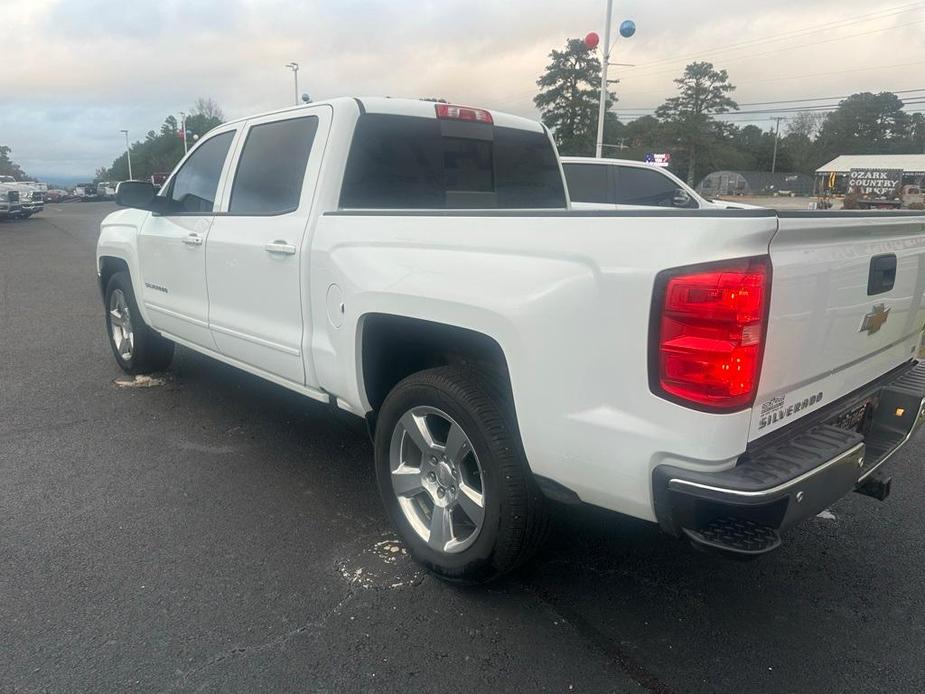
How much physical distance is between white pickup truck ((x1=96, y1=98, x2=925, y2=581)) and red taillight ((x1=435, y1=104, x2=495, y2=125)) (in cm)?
1

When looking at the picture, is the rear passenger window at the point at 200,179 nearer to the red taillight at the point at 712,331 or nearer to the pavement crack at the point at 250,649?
the pavement crack at the point at 250,649

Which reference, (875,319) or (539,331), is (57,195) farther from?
(875,319)

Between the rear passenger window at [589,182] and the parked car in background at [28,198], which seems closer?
the rear passenger window at [589,182]

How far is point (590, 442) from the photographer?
2.35 metres

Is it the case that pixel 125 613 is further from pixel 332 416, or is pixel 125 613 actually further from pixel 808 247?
pixel 808 247

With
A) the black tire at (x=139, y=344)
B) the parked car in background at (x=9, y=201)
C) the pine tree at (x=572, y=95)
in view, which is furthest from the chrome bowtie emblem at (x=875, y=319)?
the pine tree at (x=572, y=95)

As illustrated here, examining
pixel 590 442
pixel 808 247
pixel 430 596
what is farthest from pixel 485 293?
pixel 430 596

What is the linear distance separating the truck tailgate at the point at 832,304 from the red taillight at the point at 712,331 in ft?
0.23

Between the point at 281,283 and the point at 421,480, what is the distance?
4.30ft

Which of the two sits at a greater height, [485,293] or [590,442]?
[485,293]

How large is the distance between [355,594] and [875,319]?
232cm

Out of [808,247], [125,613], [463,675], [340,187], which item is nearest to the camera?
[808,247]

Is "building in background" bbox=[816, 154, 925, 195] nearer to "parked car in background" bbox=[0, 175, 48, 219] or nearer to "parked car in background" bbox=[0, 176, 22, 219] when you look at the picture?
"parked car in background" bbox=[0, 175, 48, 219]

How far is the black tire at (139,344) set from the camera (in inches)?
227
